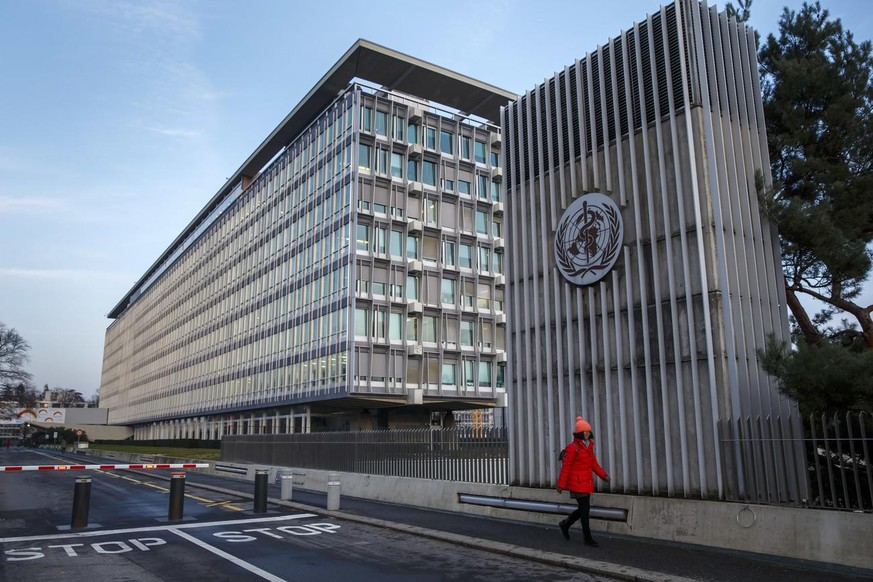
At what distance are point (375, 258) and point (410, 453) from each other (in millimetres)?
26523

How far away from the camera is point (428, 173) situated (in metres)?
46.7

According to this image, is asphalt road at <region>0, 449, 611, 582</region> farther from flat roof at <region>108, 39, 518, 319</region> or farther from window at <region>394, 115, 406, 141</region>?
flat roof at <region>108, 39, 518, 319</region>

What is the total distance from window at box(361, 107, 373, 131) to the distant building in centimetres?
14

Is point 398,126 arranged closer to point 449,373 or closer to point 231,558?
point 449,373

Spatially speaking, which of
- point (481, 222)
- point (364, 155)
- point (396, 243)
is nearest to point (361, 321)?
point (396, 243)

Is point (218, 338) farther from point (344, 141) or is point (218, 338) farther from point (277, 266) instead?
point (344, 141)

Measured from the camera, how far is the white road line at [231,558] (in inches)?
329

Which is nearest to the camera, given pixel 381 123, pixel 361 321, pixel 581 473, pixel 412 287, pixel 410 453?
pixel 581 473

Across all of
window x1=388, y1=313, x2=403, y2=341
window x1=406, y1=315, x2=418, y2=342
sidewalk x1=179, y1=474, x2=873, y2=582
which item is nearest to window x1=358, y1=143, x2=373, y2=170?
window x1=388, y1=313, x2=403, y2=341

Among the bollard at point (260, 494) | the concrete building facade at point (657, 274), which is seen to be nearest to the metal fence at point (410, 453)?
the concrete building facade at point (657, 274)

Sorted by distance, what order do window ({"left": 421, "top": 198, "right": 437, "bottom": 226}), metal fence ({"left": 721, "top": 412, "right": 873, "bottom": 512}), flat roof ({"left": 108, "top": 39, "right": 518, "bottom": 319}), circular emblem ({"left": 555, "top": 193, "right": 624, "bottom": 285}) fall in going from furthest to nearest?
1. window ({"left": 421, "top": 198, "right": 437, "bottom": 226})
2. flat roof ({"left": 108, "top": 39, "right": 518, "bottom": 319})
3. circular emblem ({"left": 555, "top": 193, "right": 624, "bottom": 285})
4. metal fence ({"left": 721, "top": 412, "right": 873, "bottom": 512})

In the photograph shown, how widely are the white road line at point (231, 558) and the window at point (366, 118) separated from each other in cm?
3469

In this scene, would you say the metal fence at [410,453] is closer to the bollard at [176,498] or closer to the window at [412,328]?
the bollard at [176,498]

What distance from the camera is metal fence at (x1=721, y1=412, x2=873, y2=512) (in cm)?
902
